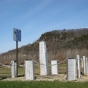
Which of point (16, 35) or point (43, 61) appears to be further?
point (16, 35)

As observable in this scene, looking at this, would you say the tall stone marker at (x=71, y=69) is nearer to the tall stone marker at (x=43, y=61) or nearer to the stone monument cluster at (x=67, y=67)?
the stone monument cluster at (x=67, y=67)

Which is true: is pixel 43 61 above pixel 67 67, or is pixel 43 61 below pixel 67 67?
above

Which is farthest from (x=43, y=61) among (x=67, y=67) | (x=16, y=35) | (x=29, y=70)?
(x=67, y=67)

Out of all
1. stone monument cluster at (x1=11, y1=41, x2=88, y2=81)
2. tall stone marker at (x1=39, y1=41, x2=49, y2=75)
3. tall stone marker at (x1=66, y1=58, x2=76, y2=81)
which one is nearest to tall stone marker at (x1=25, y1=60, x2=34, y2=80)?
stone monument cluster at (x1=11, y1=41, x2=88, y2=81)

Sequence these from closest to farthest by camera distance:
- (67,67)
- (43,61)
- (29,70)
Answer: (67,67), (29,70), (43,61)

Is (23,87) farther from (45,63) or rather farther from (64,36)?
(64,36)

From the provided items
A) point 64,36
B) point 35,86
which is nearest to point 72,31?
point 64,36

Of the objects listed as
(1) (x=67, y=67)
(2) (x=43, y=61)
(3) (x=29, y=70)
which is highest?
(2) (x=43, y=61)

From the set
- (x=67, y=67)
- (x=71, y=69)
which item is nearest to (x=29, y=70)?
(x=67, y=67)

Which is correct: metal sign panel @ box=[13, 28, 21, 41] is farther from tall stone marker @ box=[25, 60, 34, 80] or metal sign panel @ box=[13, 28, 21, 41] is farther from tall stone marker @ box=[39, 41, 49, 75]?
tall stone marker @ box=[25, 60, 34, 80]

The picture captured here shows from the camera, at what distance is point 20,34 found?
15836 millimetres

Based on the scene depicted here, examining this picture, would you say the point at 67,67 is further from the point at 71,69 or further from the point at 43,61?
the point at 43,61

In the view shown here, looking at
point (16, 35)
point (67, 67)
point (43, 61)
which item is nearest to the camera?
point (67, 67)

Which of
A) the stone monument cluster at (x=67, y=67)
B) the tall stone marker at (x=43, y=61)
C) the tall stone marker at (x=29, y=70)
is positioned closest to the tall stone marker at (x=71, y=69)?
the stone monument cluster at (x=67, y=67)
